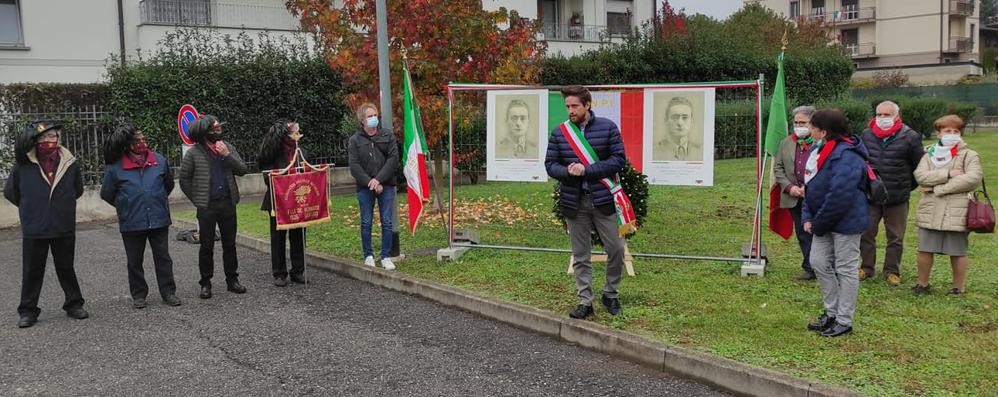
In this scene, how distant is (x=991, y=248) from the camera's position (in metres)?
8.64

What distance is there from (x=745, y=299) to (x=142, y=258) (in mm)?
5603

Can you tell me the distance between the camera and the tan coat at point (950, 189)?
636 centimetres

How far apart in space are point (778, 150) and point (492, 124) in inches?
121

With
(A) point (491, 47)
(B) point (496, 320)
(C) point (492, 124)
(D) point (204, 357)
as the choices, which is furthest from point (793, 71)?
(D) point (204, 357)

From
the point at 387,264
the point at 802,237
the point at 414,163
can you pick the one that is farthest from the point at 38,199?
the point at 802,237

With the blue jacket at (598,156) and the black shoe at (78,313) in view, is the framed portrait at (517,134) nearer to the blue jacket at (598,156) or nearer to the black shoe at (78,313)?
the blue jacket at (598,156)

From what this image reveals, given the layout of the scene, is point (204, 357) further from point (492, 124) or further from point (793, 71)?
point (793, 71)

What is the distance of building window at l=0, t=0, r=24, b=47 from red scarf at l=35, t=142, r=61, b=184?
18.1m

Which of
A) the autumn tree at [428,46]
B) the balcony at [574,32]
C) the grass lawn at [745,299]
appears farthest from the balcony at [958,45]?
the autumn tree at [428,46]

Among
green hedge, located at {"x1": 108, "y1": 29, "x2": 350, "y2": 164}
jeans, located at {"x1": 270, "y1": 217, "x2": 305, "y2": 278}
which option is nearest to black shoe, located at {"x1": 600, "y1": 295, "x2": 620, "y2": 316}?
jeans, located at {"x1": 270, "y1": 217, "x2": 305, "y2": 278}

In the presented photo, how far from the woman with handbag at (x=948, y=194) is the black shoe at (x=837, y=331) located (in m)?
1.70

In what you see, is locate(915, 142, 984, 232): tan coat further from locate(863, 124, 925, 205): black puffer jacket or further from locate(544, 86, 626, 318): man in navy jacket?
locate(544, 86, 626, 318): man in navy jacket

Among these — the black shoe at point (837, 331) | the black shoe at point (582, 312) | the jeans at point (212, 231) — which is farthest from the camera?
the jeans at point (212, 231)

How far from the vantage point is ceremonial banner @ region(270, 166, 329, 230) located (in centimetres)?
786
